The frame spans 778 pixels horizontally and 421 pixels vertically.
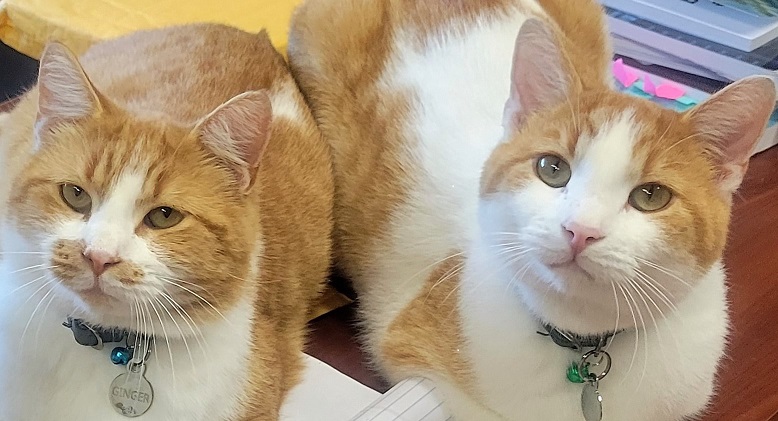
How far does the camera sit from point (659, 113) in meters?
1.14

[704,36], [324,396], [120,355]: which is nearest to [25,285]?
[120,355]

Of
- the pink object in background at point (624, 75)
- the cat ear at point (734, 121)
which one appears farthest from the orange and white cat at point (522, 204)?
the pink object in background at point (624, 75)

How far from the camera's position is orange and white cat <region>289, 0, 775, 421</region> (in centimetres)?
108

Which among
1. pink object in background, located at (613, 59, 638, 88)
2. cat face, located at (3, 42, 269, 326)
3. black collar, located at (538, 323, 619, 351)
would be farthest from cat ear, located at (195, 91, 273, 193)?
pink object in background, located at (613, 59, 638, 88)

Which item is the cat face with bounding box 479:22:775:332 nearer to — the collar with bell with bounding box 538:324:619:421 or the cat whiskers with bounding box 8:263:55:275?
the collar with bell with bounding box 538:324:619:421

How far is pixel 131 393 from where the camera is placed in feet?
3.68

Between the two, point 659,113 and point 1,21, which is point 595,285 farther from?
point 1,21

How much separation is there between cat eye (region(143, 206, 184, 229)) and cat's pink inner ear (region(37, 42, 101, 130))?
0.16 metres

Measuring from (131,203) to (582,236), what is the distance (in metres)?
0.53

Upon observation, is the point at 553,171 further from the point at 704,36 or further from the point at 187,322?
the point at 704,36

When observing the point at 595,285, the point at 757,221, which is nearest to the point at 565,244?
the point at 595,285

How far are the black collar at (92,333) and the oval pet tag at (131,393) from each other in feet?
0.14

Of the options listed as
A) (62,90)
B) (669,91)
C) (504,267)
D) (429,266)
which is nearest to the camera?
(62,90)

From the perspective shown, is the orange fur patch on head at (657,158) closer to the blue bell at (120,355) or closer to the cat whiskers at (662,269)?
the cat whiskers at (662,269)
